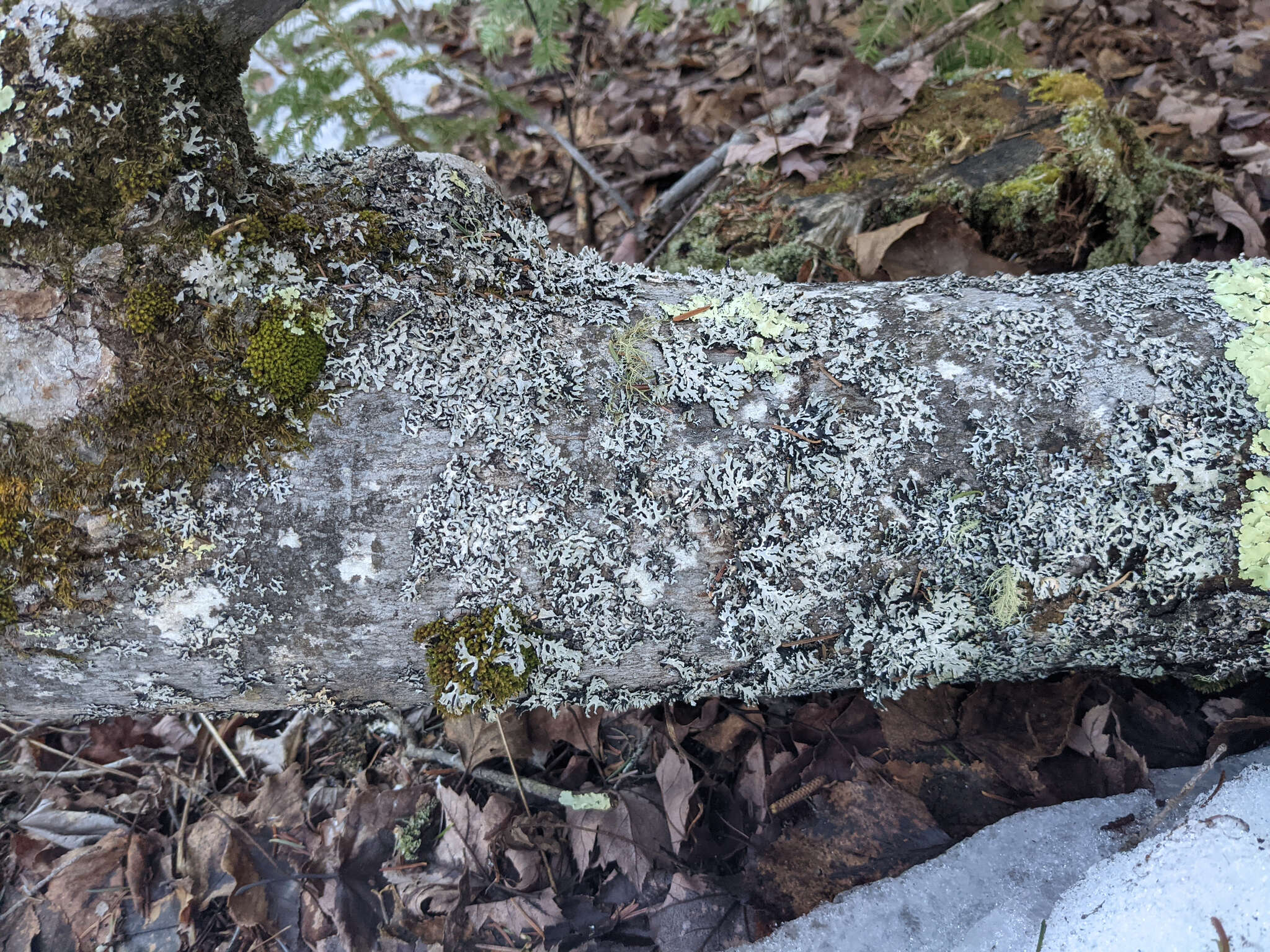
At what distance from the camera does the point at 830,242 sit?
3.19 m

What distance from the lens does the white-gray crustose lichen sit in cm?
167

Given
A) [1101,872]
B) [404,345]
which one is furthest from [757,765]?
[404,345]

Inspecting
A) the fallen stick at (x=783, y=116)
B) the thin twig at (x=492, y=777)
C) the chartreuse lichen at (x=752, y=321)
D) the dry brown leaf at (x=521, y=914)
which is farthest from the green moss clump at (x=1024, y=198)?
the dry brown leaf at (x=521, y=914)

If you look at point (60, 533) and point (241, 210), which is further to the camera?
point (241, 210)

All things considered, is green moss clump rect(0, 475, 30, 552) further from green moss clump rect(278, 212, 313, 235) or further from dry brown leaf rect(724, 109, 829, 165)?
dry brown leaf rect(724, 109, 829, 165)

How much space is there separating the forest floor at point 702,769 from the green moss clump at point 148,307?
1.07 m

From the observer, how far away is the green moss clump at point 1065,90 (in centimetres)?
319

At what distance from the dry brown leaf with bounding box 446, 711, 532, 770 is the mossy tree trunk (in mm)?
816

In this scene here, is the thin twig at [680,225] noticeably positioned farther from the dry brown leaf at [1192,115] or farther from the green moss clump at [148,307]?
the dry brown leaf at [1192,115]

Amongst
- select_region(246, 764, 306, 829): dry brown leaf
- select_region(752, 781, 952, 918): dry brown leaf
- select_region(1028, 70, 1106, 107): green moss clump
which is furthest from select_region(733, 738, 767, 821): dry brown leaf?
select_region(1028, 70, 1106, 107): green moss clump

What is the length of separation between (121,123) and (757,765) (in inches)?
95.6

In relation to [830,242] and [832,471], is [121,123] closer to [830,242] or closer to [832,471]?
[832,471]

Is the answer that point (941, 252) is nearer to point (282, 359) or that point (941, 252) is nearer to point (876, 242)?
point (876, 242)

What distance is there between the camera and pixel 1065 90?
10.6 ft
